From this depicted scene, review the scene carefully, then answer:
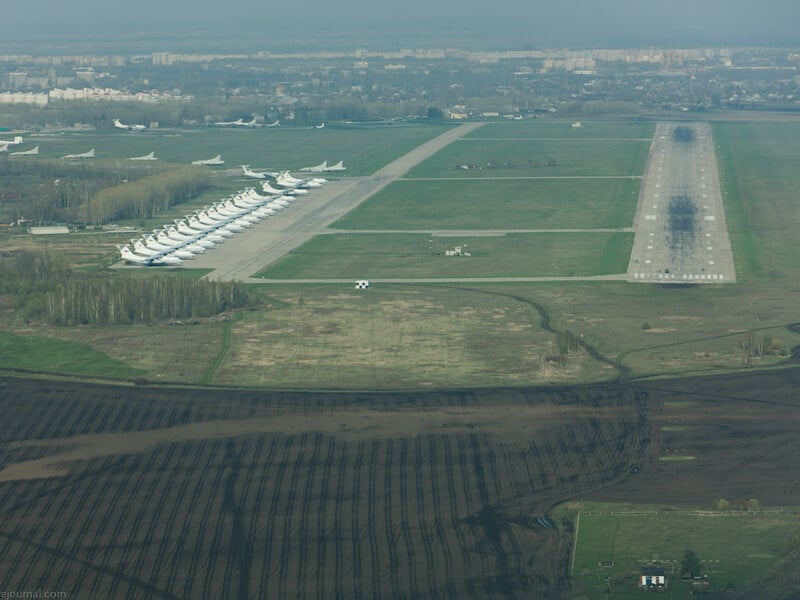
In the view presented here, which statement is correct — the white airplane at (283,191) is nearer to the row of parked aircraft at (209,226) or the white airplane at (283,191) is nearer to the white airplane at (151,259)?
the row of parked aircraft at (209,226)

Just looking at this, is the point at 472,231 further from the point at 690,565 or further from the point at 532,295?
the point at 690,565

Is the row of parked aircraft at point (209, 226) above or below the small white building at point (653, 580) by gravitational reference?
below

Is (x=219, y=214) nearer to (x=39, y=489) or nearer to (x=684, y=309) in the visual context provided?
(x=684, y=309)

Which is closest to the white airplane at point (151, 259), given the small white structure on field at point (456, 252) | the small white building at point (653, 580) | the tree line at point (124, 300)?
the tree line at point (124, 300)

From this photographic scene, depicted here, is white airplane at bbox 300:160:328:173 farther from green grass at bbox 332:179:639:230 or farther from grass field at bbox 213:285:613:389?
grass field at bbox 213:285:613:389

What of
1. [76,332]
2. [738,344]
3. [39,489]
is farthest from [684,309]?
[39,489]

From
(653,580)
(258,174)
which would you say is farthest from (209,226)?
(653,580)
